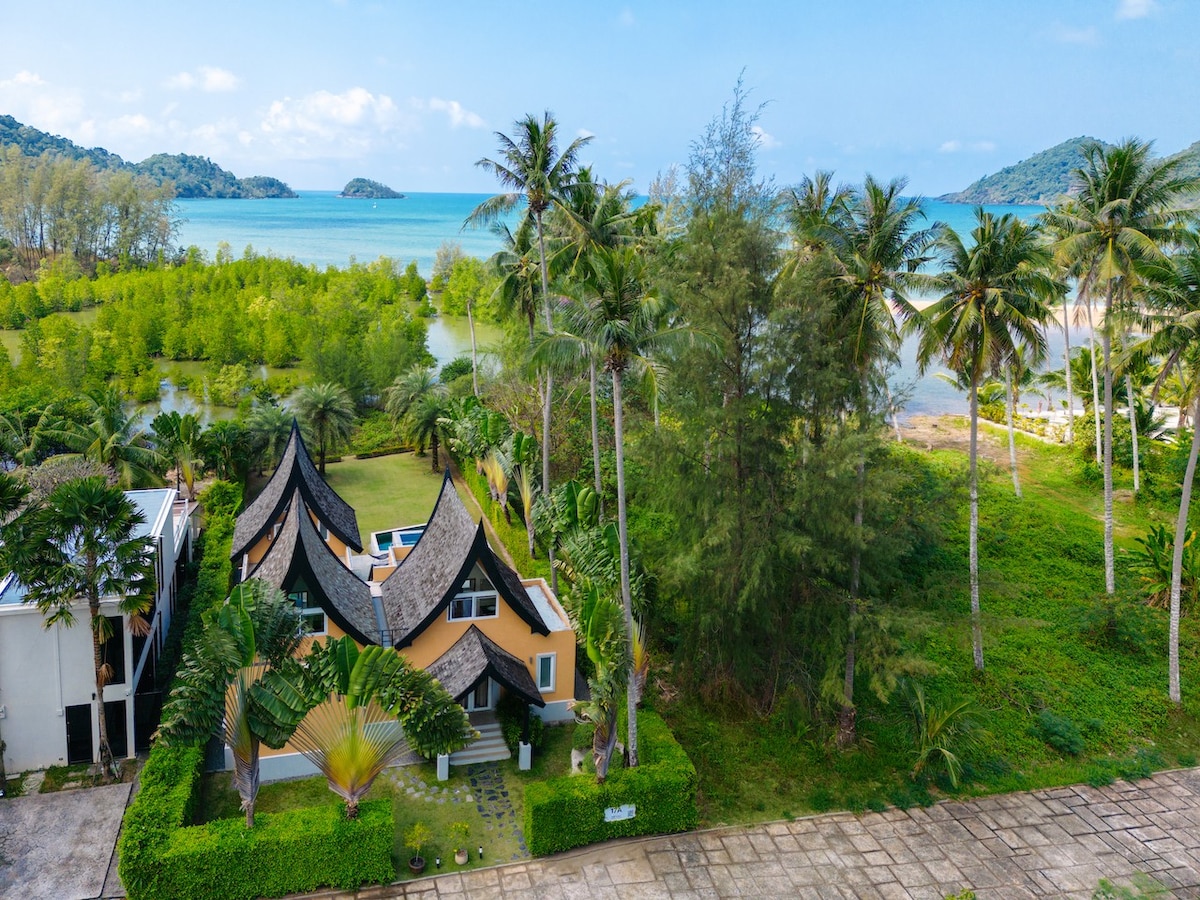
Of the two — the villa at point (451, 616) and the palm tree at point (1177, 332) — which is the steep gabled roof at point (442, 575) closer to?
the villa at point (451, 616)

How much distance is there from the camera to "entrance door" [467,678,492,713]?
2166 centimetres

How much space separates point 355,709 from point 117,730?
7553 mm

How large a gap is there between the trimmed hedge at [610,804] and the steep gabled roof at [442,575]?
4.64 metres

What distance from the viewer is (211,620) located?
16609 millimetres

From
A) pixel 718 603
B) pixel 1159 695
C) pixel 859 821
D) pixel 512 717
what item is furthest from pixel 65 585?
pixel 1159 695

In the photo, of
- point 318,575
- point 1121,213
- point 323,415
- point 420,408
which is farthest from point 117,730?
point 1121,213

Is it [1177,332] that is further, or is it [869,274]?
[1177,332]

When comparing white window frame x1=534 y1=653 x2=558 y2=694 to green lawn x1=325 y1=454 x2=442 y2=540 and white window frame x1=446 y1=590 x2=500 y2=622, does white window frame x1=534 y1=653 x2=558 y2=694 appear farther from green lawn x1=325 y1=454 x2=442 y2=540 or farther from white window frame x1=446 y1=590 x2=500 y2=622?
green lawn x1=325 y1=454 x2=442 y2=540

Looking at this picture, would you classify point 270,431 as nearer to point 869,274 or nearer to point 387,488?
point 387,488

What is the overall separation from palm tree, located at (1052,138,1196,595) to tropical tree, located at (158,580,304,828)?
23.6m

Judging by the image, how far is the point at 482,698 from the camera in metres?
21.8

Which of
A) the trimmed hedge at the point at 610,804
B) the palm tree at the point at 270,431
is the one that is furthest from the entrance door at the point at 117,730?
the palm tree at the point at 270,431

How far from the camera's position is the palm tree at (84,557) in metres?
17.9

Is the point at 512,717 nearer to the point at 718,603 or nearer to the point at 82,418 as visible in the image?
the point at 718,603
